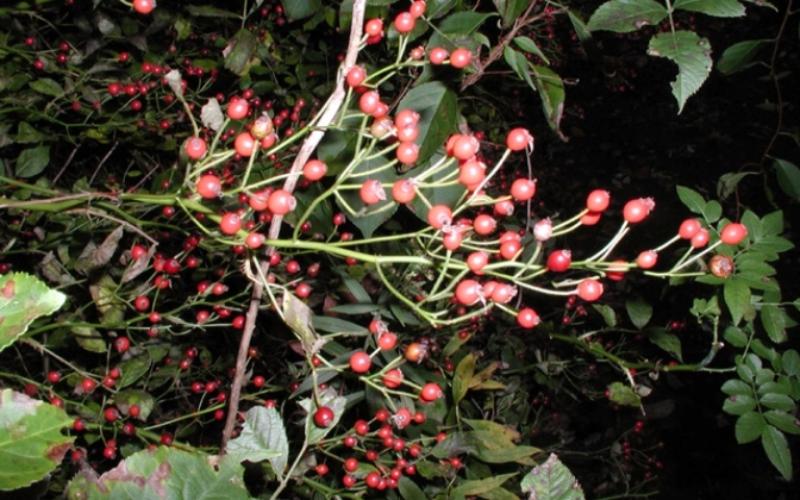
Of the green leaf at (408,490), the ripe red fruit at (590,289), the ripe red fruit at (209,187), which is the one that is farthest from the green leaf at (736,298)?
the ripe red fruit at (209,187)

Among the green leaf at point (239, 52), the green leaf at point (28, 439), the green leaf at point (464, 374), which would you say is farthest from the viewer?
the green leaf at point (239, 52)

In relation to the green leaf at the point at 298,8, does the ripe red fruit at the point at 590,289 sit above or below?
below

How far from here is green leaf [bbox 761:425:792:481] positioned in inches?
75.7

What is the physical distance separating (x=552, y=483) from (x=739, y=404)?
141 centimetres

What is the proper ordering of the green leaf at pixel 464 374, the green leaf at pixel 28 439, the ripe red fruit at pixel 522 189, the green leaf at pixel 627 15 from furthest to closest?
the green leaf at pixel 464 374 < the green leaf at pixel 627 15 < the ripe red fruit at pixel 522 189 < the green leaf at pixel 28 439

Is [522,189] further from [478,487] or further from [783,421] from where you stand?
[783,421]

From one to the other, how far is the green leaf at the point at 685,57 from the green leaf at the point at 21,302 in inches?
41.9

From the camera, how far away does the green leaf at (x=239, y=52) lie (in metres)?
2.58

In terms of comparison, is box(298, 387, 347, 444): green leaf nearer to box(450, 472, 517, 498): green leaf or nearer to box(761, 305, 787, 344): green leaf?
box(450, 472, 517, 498): green leaf

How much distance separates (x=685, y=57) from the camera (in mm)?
1188

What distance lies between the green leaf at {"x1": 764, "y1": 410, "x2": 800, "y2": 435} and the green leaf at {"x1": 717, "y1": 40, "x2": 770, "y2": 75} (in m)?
1.08

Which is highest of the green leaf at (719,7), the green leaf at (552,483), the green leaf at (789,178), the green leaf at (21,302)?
the green leaf at (719,7)

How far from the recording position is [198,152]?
3.67 ft

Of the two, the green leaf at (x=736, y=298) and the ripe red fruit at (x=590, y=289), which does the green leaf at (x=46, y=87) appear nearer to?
the ripe red fruit at (x=590, y=289)
